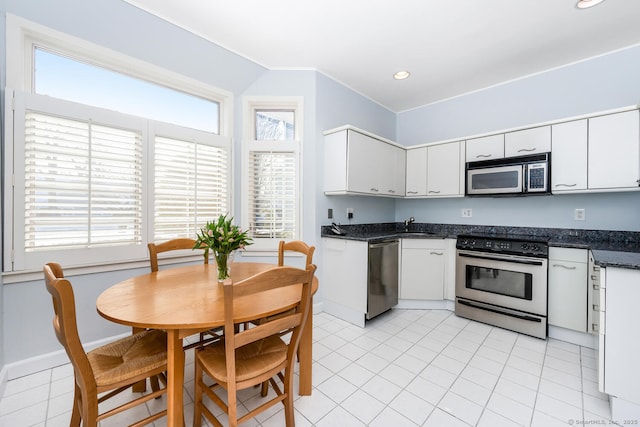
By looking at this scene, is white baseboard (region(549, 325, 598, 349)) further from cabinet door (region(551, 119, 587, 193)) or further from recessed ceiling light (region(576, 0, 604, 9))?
recessed ceiling light (region(576, 0, 604, 9))

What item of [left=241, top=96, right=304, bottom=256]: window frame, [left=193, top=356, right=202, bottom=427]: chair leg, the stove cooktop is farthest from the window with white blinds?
the stove cooktop

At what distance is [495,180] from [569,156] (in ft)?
2.05

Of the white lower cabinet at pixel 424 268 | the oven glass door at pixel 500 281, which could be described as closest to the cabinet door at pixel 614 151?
the oven glass door at pixel 500 281

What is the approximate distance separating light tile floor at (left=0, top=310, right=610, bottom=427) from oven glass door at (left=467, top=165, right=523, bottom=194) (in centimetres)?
148

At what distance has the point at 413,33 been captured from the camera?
2.35m

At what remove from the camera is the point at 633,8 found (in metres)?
2.01

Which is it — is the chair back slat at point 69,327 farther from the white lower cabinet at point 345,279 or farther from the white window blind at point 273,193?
the white lower cabinet at point 345,279

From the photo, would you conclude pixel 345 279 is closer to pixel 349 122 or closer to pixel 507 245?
pixel 507 245

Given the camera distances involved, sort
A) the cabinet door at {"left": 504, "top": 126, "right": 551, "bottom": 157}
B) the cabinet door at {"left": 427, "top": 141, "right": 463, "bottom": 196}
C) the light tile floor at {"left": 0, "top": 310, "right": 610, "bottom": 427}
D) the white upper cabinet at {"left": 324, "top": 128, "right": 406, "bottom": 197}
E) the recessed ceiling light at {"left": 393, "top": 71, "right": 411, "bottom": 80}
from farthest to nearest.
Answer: the cabinet door at {"left": 427, "top": 141, "right": 463, "bottom": 196}
the recessed ceiling light at {"left": 393, "top": 71, "right": 411, "bottom": 80}
the white upper cabinet at {"left": 324, "top": 128, "right": 406, "bottom": 197}
the cabinet door at {"left": 504, "top": 126, "right": 551, "bottom": 157}
the light tile floor at {"left": 0, "top": 310, "right": 610, "bottom": 427}

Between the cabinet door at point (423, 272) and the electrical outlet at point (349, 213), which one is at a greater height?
the electrical outlet at point (349, 213)

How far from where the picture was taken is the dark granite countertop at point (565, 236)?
5.50ft

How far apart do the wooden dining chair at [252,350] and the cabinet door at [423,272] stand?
2006 millimetres

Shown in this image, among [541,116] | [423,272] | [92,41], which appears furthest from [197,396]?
[541,116]

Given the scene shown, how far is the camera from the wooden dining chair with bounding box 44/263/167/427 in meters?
1.02
